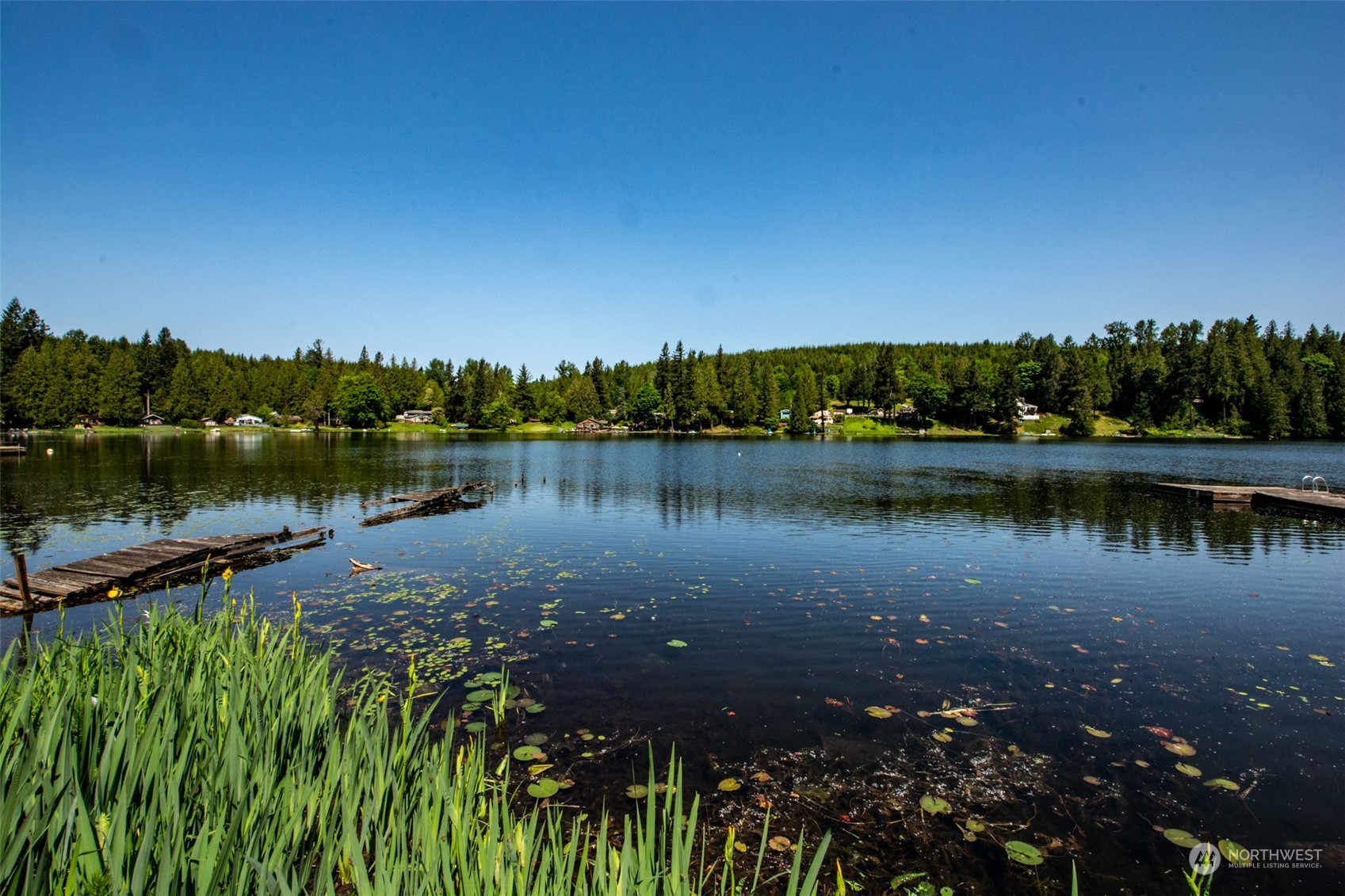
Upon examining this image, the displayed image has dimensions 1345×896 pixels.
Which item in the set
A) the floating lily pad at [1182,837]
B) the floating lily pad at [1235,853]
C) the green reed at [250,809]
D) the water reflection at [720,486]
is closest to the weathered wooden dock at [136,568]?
the water reflection at [720,486]

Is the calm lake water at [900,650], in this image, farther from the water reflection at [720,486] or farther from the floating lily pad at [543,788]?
the water reflection at [720,486]

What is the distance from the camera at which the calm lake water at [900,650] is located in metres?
7.56

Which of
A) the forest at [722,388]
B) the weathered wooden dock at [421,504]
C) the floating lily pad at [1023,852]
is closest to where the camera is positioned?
the floating lily pad at [1023,852]

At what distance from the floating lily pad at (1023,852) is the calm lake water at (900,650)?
0.11 metres

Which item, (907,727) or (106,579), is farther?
(106,579)

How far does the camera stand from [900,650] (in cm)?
1288

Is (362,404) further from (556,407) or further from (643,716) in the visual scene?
(643,716)

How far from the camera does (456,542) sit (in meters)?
25.1

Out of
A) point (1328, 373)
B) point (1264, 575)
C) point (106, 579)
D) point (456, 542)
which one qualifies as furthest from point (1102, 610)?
point (1328, 373)

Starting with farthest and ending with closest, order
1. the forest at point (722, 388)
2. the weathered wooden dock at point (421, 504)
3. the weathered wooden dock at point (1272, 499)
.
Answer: the forest at point (722, 388)
the weathered wooden dock at point (1272, 499)
the weathered wooden dock at point (421, 504)

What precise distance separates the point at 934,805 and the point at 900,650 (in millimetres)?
5339

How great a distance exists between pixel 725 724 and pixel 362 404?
560 feet

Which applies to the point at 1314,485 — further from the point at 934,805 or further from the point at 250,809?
the point at 250,809

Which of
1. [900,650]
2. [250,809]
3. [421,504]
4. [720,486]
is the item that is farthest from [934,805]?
[720,486]
